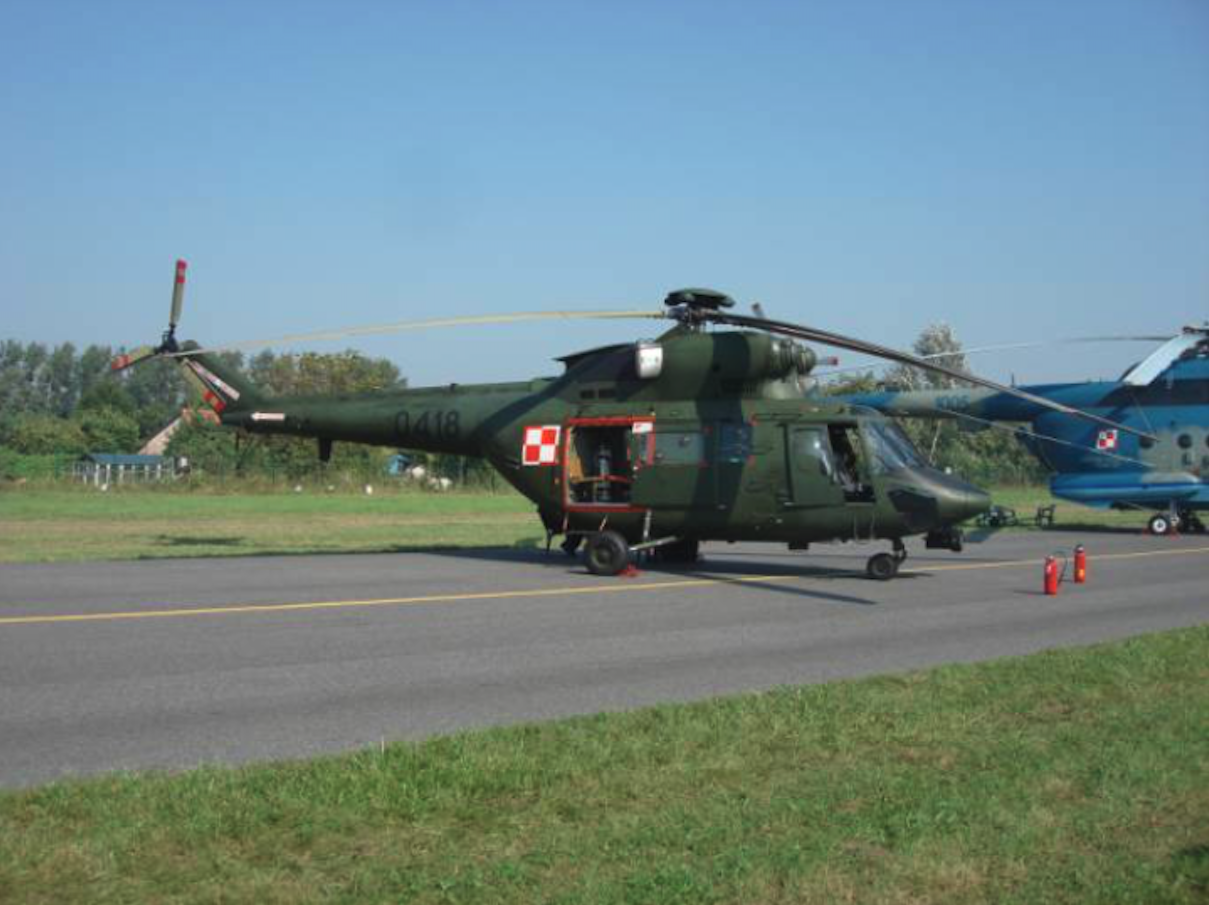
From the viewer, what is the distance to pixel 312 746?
6.85 metres

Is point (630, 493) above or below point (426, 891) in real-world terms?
above

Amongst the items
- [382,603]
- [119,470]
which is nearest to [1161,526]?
[382,603]

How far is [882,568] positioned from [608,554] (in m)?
4.00

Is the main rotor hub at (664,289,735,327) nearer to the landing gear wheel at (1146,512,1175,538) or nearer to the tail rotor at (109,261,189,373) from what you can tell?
the tail rotor at (109,261,189,373)

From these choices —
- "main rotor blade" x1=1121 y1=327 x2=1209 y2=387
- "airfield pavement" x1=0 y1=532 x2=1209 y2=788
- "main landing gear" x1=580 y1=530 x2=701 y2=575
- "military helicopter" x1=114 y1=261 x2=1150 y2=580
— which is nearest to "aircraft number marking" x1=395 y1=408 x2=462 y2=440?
"military helicopter" x1=114 y1=261 x2=1150 y2=580

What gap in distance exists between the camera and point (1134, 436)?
29188 mm

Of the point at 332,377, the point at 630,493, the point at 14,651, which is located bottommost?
the point at 14,651

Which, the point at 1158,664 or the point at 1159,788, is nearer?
the point at 1159,788

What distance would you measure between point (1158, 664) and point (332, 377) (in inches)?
3504

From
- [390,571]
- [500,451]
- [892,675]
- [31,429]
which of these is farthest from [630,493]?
[31,429]

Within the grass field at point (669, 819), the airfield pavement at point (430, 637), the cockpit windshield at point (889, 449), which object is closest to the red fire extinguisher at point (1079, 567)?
the airfield pavement at point (430, 637)

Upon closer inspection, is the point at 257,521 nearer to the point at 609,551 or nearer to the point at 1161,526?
the point at 609,551

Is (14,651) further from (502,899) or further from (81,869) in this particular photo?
(502,899)

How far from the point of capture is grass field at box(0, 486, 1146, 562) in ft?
76.3
